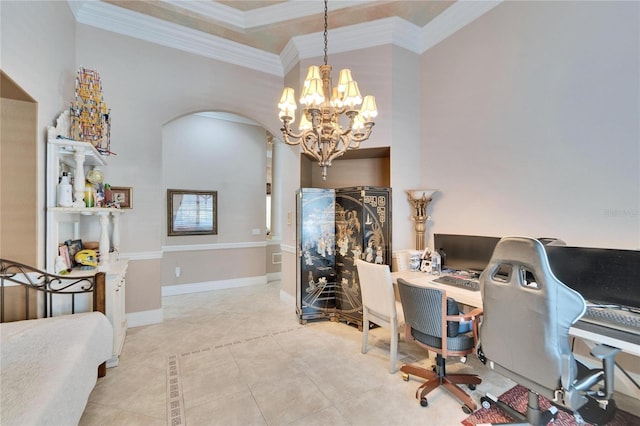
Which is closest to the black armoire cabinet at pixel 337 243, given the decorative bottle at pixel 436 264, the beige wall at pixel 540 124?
the decorative bottle at pixel 436 264

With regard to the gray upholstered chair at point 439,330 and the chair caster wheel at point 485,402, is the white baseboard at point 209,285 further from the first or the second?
the chair caster wheel at point 485,402

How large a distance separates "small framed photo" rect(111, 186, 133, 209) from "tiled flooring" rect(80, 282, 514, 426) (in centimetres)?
163

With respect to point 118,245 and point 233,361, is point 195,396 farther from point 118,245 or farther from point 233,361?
point 118,245

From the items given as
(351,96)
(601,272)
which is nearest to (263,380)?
(351,96)

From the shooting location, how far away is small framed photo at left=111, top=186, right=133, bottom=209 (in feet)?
11.7

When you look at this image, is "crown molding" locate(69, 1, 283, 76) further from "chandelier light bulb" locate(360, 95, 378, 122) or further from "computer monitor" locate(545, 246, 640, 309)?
"computer monitor" locate(545, 246, 640, 309)

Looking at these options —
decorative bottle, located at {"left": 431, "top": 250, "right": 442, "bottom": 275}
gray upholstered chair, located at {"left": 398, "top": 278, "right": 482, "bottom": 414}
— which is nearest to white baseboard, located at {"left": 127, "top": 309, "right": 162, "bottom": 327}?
gray upholstered chair, located at {"left": 398, "top": 278, "right": 482, "bottom": 414}

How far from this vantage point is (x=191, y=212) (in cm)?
536

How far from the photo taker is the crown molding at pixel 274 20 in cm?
341

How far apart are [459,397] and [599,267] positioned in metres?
1.44

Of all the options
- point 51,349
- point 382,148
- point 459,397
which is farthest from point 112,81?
point 459,397

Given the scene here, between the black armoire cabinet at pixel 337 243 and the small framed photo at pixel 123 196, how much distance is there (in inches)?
87.0

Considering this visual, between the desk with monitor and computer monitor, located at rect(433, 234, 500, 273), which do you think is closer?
the desk with monitor

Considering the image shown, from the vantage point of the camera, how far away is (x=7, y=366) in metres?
1.52
